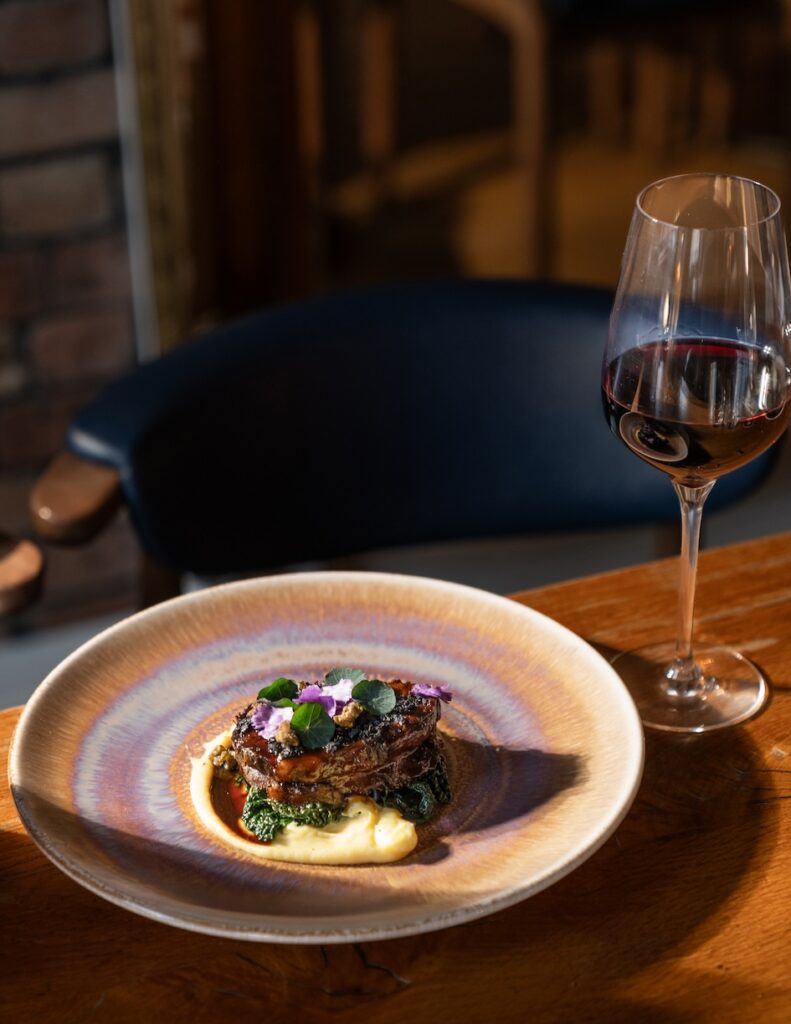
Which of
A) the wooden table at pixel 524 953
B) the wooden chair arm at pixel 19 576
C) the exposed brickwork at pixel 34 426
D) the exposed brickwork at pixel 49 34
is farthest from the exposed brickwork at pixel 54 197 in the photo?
the wooden table at pixel 524 953

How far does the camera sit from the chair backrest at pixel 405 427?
A: 127 centimetres

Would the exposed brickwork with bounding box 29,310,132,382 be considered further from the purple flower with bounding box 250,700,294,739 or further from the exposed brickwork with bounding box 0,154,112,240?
the purple flower with bounding box 250,700,294,739

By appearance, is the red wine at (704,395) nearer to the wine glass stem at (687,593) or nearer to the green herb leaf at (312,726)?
the wine glass stem at (687,593)

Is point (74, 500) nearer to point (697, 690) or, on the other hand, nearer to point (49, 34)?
point (697, 690)

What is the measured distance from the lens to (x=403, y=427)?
1333 millimetres

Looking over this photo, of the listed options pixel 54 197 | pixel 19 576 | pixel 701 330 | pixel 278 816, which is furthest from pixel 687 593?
pixel 54 197

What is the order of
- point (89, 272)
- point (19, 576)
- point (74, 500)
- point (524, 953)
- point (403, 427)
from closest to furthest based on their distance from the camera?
point (524, 953) < point (19, 576) < point (74, 500) < point (403, 427) < point (89, 272)

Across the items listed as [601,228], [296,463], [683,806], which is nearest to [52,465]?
[296,463]

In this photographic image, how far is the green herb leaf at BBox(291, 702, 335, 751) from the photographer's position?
2.29 ft

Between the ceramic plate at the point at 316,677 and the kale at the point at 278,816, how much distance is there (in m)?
0.02

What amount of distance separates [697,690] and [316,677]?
8.8 inches

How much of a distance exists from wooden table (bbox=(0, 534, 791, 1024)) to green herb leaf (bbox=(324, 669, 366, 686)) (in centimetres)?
13

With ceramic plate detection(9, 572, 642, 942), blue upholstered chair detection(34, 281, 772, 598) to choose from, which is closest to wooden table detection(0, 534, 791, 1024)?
ceramic plate detection(9, 572, 642, 942)

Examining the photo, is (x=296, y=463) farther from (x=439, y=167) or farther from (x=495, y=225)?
(x=439, y=167)
